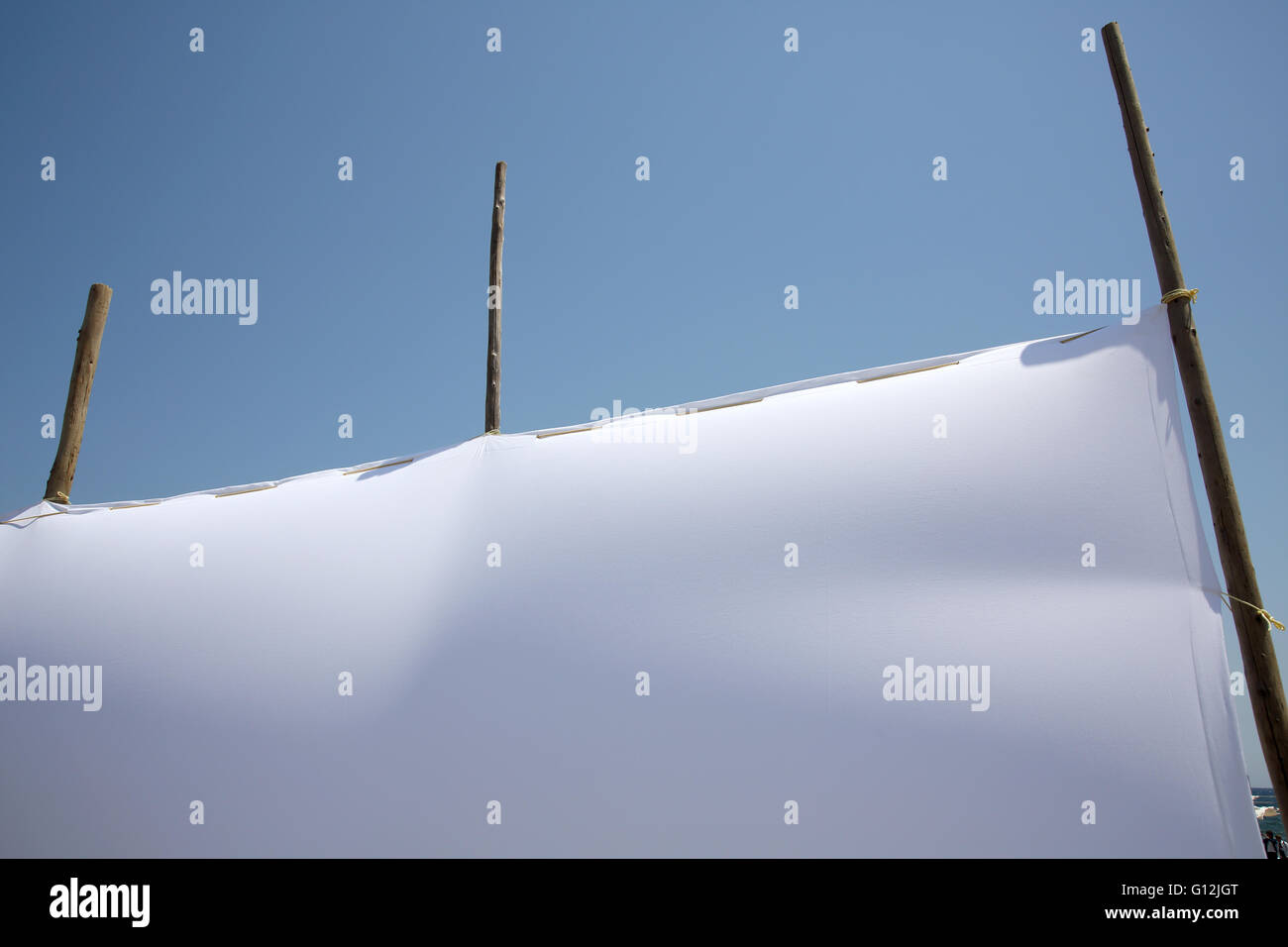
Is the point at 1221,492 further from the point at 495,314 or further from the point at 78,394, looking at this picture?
the point at 78,394

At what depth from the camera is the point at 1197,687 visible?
3291 millimetres

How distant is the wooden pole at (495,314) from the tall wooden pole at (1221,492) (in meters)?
3.99

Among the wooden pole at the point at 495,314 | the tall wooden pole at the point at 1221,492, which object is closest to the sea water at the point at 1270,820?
the tall wooden pole at the point at 1221,492

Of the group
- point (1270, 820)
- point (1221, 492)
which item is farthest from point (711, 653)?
point (1270, 820)

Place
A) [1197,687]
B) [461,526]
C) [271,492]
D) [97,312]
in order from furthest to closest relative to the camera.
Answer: [97,312] < [271,492] < [461,526] < [1197,687]

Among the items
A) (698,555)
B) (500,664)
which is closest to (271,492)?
(500,664)

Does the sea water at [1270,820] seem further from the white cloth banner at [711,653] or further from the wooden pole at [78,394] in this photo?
the wooden pole at [78,394]

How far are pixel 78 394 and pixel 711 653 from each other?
6.29m

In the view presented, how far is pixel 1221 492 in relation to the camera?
12.1 feet

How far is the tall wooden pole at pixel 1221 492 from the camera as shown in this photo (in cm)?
341

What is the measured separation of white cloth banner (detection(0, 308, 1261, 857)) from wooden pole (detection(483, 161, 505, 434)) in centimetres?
90
